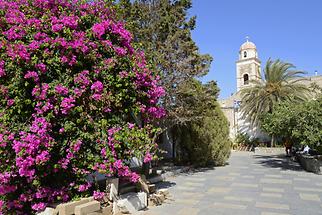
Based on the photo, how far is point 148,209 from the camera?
6.63m

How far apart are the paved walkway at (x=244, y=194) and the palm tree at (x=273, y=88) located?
1190cm

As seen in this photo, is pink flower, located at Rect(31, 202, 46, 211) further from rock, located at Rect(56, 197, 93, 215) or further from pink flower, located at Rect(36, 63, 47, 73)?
pink flower, located at Rect(36, 63, 47, 73)

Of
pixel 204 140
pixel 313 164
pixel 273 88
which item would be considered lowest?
pixel 313 164

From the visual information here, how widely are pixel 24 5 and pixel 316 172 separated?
11.7m

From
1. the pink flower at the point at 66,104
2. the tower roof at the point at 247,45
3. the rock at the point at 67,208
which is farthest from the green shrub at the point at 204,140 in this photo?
the tower roof at the point at 247,45

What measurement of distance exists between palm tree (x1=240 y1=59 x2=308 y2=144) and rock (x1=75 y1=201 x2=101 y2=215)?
19119 mm

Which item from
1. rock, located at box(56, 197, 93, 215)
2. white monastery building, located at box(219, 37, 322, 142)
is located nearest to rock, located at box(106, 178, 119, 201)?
rock, located at box(56, 197, 93, 215)

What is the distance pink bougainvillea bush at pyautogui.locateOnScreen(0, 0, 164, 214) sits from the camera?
211 inches

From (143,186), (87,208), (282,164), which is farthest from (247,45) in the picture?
(87,208)

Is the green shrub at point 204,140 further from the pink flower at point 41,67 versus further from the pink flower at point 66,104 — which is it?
the pink flower at point 41,67

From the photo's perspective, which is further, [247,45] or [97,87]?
[247,45]

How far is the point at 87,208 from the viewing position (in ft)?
17.5

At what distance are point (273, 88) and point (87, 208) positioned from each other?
20.7m

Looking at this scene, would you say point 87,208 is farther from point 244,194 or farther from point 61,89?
point 244,194
